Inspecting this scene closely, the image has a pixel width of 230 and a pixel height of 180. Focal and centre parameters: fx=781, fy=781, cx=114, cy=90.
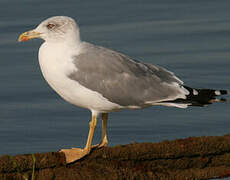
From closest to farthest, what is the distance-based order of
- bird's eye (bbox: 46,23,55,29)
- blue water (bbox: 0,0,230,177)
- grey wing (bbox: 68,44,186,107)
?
grey wing (bbox: 68,44,186,107)
bird's eye (bbox: 46,23,55,29)
blue water (bbox: 0,0,230,177)

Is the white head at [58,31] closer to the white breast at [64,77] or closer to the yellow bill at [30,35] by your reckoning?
the yellow bill at [30,35]

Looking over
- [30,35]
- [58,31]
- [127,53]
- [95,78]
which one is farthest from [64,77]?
[127,53]

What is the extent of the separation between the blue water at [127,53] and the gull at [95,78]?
5.76 feet

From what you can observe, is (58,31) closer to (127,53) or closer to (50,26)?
(50,26)

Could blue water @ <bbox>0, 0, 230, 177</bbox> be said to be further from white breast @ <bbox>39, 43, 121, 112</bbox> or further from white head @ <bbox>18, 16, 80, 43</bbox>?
white head @ <bbox>18, 16, 80, 43</bbox>

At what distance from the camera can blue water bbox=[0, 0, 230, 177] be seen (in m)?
10.4

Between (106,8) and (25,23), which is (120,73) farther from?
(106,8)

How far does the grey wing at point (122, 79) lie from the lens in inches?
321

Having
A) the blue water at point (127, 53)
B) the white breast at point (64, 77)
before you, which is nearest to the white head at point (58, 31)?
the white breast at point (64, 77)

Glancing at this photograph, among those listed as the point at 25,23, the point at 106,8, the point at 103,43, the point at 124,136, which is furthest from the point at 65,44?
the point at 106,8

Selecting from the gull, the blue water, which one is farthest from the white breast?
the blue water

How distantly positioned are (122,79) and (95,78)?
34 cm

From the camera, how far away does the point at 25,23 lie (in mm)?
14734

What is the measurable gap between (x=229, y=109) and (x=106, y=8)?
5652 mm
